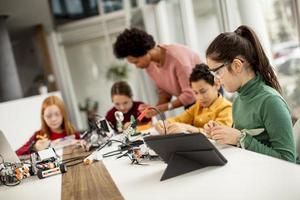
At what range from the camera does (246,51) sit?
1470 millimetres

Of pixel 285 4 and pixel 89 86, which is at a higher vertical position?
pixel 285 4

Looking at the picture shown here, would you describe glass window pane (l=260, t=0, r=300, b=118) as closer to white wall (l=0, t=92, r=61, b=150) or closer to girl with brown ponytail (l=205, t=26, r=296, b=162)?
girl with brown ponytail (l=205, t=26, r=296, b=162)

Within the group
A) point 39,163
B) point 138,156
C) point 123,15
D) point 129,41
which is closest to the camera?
point 138,156

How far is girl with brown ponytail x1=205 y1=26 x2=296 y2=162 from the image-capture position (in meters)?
1.33

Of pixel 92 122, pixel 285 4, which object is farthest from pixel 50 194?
pixel 285 4

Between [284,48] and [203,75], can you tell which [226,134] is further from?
[284,48]

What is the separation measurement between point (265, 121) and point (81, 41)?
7.06 meters

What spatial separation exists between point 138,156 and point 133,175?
0.25 m

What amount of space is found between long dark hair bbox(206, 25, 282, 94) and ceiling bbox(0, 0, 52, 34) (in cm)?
497

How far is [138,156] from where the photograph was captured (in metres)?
1.50

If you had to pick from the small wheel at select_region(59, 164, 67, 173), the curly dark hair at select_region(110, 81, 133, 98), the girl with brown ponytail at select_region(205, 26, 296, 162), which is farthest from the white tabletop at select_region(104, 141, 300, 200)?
the curly dark hair at select_region(110, 81, 133, 98)

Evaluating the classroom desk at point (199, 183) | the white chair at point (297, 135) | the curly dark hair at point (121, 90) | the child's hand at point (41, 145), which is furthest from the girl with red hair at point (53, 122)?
the white chair at point (297, 135)

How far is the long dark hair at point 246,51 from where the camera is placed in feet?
4.81

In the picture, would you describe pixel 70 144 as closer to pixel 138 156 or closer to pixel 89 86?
pixel 138 156
